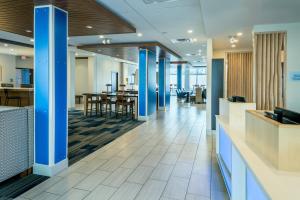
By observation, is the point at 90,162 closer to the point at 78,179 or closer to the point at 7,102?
the point at 78,179

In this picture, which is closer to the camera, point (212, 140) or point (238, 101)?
point (238, 101)

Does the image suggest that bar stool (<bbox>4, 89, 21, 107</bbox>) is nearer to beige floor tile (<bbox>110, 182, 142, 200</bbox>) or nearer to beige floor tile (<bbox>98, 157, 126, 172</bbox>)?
beige floor tile (<bbox>98, 157, 126, 172</bbox>)

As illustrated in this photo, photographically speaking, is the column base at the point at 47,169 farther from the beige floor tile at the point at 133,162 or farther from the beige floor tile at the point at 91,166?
the beige floor tile at the point at 133,162

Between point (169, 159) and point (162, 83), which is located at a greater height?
point (162, 83)

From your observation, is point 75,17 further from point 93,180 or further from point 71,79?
point 71,79

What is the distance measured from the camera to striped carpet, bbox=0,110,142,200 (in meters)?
3.25

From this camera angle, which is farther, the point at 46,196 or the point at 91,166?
the point at 91,166

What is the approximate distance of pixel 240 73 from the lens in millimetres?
10398

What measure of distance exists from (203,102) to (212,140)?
11.1m

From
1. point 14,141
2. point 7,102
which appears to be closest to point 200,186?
point 14,141

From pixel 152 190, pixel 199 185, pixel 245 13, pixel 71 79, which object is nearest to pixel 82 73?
pixel 71 79

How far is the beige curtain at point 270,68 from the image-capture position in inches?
224

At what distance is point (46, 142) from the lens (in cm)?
372

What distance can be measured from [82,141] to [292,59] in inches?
222
